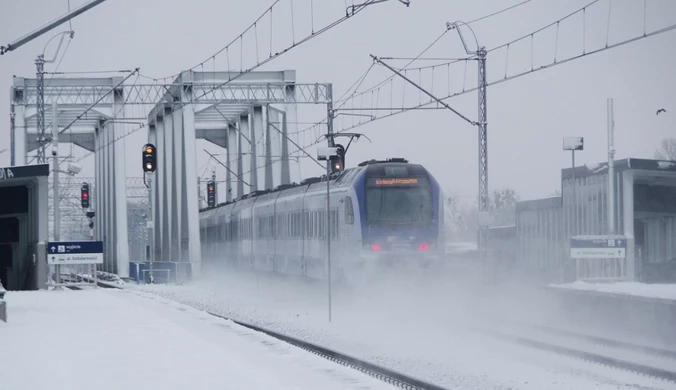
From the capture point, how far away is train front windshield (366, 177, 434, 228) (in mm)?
27906

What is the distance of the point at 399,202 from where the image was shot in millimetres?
28297

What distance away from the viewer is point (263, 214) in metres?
40.6

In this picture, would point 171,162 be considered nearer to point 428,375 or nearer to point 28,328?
point 28,328

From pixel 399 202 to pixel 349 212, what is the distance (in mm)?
1343

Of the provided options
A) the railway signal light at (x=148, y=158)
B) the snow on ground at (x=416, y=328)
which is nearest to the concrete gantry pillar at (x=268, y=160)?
the snow on ground at (x=416, y=328)

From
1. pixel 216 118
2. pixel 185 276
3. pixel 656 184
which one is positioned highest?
pixel 216 118

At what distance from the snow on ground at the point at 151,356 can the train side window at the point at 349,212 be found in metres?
4.53

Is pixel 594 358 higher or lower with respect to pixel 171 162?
lower

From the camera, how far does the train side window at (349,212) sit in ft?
91.7

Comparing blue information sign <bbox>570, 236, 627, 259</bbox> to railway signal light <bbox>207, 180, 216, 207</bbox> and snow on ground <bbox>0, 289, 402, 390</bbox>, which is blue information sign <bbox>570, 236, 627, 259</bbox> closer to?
snow on ground <bbox>0, 289, 402, 390</bbox>

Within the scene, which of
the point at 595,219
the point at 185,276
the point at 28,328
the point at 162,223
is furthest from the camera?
the point at 162,223

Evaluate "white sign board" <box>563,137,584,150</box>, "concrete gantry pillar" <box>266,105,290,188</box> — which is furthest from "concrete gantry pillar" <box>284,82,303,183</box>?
"white sign board" <box>563,137,584,150</box>

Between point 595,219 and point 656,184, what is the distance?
8.62 feet

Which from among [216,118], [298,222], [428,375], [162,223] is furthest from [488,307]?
[216,118]
